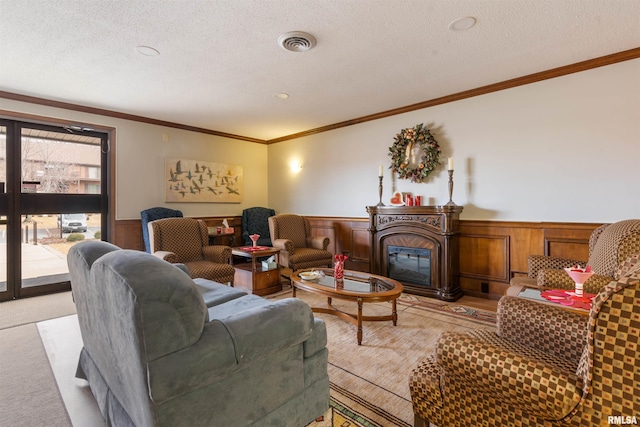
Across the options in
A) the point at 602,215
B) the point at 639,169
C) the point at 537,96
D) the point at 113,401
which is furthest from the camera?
the point at 537,96

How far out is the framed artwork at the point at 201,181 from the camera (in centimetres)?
506

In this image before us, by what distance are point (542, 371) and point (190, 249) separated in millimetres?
3719

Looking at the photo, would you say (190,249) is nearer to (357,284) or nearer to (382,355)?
(357,284)

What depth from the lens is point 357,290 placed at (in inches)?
105

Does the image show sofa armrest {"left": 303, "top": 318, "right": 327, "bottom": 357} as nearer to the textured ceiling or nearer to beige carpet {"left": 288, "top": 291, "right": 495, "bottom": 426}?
beige carpet {"left": 288, "top": 291, "right": 495, "bottom": 426}

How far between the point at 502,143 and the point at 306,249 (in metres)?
2.91

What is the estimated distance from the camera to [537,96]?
11.1ft

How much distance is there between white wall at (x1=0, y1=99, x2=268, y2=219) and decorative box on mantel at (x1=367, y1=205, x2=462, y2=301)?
3015 mm

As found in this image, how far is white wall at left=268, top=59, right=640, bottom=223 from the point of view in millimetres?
2961

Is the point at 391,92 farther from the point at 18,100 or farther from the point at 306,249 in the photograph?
the point at 18,100

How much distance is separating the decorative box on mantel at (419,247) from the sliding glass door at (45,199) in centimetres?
406

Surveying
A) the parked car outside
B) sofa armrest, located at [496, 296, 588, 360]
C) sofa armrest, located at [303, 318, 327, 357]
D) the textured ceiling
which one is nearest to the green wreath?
the textured ceiling

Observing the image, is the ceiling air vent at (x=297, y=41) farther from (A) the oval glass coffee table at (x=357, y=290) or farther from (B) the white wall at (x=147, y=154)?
(B) the white wall at (x=147, y=154)

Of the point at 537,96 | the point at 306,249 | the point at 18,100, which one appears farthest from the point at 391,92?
the point at 18,100
